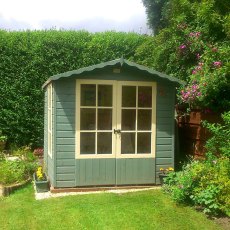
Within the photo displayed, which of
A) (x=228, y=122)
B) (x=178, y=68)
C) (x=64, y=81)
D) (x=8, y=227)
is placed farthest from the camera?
(x=178, y=68)

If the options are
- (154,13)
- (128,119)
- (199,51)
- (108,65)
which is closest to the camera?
(108,65)


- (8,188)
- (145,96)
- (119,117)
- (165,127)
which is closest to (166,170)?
(165,127)

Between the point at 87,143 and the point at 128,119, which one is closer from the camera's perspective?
the point at 87,143

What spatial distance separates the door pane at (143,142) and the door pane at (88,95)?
4.00 feet

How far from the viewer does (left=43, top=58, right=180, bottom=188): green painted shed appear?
742 centimetres

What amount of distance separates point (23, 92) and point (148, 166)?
6131 mm

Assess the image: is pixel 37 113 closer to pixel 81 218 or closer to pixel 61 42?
pixel 61 42

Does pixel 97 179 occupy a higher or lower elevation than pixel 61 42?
lower

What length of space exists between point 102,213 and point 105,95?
8.18 feet

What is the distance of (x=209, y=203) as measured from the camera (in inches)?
234

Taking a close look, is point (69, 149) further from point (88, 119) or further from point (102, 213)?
point (102, 213)

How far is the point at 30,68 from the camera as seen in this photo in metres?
12.3

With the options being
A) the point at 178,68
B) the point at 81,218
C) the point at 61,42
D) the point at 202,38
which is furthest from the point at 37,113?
the point at 81,218

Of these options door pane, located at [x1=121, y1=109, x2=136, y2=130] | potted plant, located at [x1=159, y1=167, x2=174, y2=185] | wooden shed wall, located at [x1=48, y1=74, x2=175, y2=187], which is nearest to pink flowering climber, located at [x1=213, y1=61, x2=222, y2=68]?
wooden shed wall, located at [x1=48, y1=74, x2=175, y2=187]
